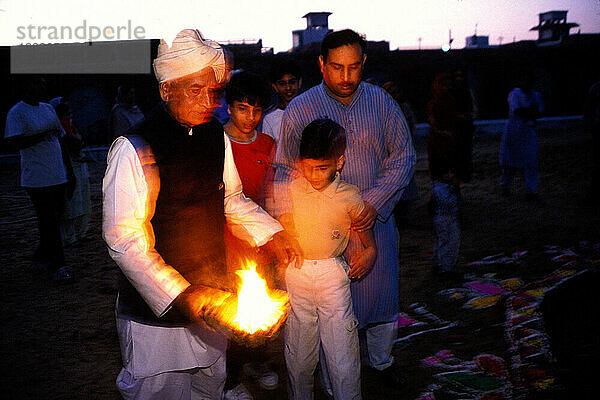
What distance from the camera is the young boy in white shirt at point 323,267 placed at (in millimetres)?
3094

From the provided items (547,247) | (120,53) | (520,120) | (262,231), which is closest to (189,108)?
(262,231)

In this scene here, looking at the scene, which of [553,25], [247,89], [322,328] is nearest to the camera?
[322,328]

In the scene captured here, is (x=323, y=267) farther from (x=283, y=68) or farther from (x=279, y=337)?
(x=283, y=68)

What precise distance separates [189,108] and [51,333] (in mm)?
3761

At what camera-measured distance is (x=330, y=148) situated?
10.1 ft

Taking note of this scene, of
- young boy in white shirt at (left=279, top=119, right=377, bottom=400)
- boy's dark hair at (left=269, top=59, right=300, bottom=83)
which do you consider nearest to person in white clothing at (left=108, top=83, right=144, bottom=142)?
boy's dark hair at (left=269, top=59, right=300, bottom=83)

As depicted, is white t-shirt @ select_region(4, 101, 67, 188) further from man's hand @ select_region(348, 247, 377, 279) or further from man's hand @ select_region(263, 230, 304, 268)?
man's hand @ select_region(348, 247, 377, 279)

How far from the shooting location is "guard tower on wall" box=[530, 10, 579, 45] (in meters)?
34.3

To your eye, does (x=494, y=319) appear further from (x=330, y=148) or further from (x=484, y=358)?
(x=330, y=148)

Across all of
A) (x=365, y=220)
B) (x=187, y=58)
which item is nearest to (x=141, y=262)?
(x=187, y=58)

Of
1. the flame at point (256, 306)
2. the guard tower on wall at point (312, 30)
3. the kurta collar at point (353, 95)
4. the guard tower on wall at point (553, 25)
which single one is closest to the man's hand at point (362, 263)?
the flame at point (256, 306)

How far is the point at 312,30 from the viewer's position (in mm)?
30406

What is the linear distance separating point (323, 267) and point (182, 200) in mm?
1074

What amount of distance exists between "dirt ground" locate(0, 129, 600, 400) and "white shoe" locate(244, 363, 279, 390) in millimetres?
66
